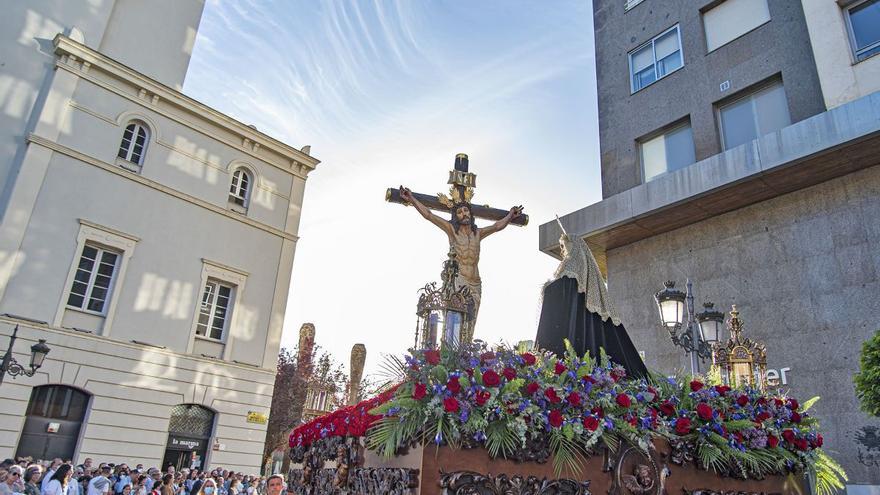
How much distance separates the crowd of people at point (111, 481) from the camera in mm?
9930

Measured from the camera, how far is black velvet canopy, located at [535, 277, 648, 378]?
4645 mm

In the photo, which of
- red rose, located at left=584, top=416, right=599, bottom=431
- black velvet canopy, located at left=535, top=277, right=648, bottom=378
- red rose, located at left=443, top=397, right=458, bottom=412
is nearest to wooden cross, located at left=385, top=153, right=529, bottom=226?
black velvet canopy, located at left=535, top=277, right=648, bottom=378

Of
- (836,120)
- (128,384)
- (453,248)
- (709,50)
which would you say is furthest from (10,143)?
(836,120)

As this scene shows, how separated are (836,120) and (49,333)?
2189 centimetres

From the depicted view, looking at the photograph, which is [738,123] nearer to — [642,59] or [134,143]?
[642,59]

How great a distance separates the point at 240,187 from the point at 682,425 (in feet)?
72.1

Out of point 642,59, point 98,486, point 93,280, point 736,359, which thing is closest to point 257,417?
point 93,280

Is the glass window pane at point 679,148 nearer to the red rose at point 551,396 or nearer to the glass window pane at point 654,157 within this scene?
the glass window pane at point 654,157

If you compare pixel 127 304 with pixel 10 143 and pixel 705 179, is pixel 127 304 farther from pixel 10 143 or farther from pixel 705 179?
pixel 705 179

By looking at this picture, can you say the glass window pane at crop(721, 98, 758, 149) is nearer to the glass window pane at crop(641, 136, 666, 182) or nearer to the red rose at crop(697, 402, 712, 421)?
the glass window pane at crop(641, 136, 666, 182)

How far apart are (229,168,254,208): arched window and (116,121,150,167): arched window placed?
133 inches

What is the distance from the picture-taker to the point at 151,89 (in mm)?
20797

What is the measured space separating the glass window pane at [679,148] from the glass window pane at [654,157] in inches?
6.6

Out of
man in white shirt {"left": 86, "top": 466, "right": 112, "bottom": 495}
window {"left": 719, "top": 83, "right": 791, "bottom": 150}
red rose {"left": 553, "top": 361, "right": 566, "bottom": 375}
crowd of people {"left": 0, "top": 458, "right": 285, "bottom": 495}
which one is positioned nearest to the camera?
red rose {"left": 553, "top": 361, "right": 566, "bottom": 375}
